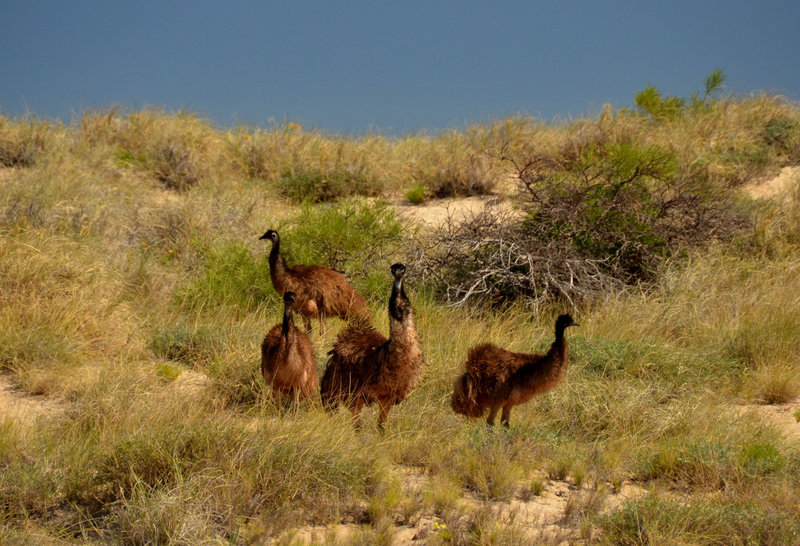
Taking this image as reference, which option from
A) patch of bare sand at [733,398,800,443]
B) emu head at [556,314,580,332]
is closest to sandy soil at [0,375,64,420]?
emu head at [556,314,580,332]

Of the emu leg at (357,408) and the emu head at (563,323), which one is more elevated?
the emu head at (563,323)

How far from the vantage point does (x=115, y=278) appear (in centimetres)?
1029

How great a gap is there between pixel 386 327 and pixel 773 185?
32.1 feet

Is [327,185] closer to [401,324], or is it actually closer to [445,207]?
[445,207]

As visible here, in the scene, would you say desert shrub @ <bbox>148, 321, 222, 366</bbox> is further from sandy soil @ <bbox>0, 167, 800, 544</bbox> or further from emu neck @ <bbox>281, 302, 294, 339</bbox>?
emu neck @ <bbox>281, 302, 294, 339</bbox>

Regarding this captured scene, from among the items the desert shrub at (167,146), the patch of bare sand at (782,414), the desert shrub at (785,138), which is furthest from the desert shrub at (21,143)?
the desert shrub at (785,138)

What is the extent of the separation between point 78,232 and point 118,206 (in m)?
1.23

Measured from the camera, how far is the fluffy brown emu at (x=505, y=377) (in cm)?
619

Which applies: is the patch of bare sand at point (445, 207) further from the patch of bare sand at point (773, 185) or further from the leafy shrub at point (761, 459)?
the leafy shrub at point (761, 459)

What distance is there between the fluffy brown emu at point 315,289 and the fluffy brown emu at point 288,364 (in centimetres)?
188

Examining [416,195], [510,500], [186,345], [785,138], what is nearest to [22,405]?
[186,345]

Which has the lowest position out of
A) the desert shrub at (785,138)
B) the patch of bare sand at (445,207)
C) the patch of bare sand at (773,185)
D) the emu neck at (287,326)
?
the emu neck at (287,326)

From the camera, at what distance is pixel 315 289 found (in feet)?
29.2

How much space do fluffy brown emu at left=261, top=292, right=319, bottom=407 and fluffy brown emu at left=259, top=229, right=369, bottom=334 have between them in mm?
1884
